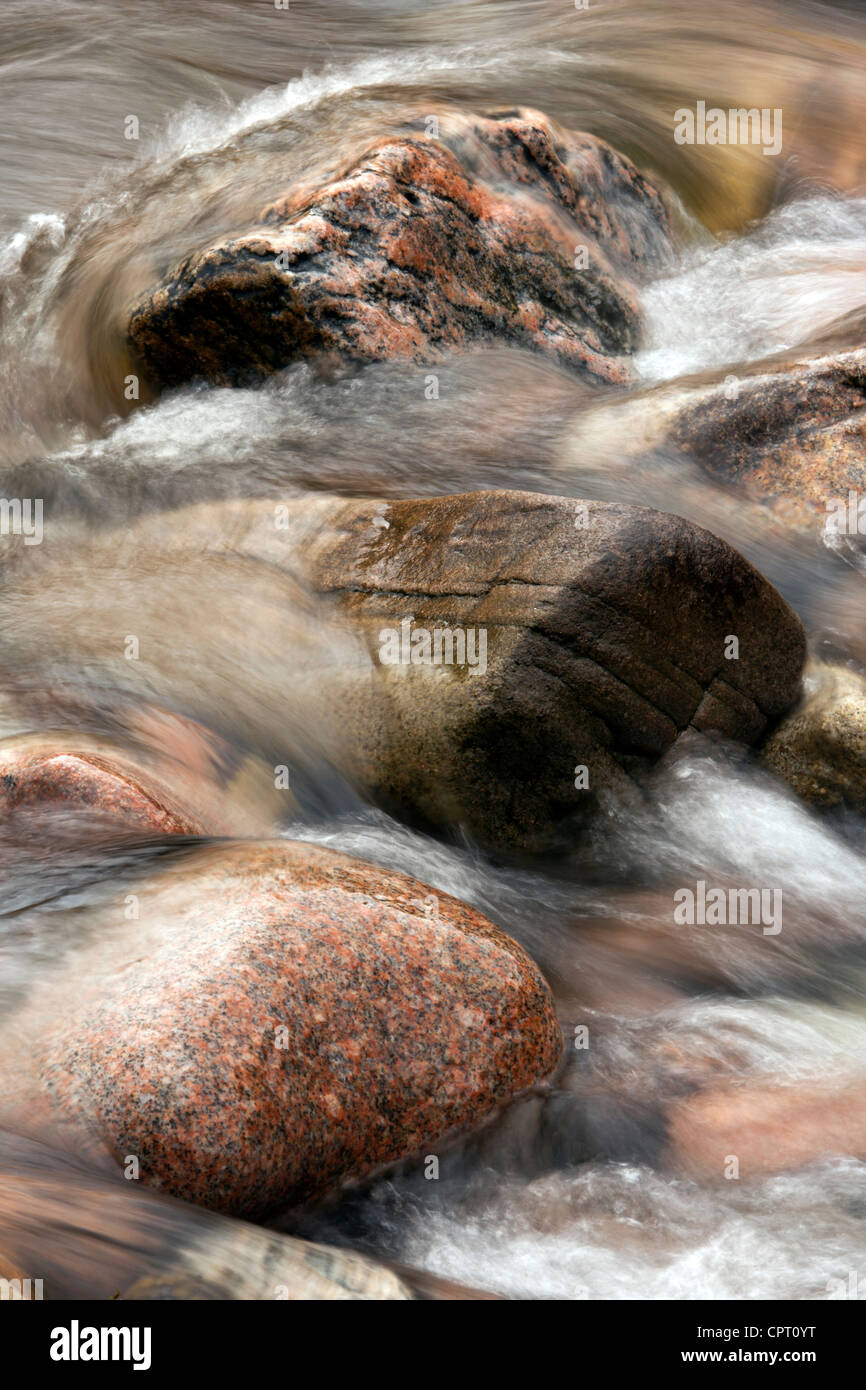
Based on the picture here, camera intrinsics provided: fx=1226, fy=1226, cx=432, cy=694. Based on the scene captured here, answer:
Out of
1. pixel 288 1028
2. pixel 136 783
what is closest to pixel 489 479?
pixel 136 783

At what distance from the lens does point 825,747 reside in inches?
263

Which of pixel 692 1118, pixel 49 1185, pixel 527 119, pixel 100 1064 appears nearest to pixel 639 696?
pixel 692 1118

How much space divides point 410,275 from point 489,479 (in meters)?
1.95

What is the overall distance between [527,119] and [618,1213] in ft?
29.7

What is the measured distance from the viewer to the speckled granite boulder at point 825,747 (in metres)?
6.62

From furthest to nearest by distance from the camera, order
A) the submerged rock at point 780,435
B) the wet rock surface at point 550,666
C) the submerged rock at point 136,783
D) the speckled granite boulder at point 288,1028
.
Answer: the submerged rock at point 780,435 < the wet rock surface at point 550,666 < the submerged rock at point 136,783 < the speckled granite boulder at point 288,1028

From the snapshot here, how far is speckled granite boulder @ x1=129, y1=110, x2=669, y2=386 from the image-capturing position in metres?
8.66

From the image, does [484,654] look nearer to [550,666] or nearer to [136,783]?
[550,666]

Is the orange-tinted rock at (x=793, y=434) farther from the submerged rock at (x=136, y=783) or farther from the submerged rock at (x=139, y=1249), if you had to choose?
the submerged rock at (x=139, y=1249)

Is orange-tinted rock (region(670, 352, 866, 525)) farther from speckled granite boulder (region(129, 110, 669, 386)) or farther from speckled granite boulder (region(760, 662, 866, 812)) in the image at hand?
speckled granite boulder (region(129, 110, 669, 386))

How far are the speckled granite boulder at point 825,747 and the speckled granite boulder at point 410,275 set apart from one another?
3.84 meters

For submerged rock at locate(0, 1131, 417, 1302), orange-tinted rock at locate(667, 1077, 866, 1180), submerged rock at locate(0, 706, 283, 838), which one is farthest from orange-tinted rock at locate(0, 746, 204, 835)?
orange-tinted rock at locate(667, 1077, 866, 1180)

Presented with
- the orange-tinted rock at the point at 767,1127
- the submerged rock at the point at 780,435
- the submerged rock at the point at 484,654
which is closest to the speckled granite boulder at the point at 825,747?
the submerged rock at the point at 484,654
